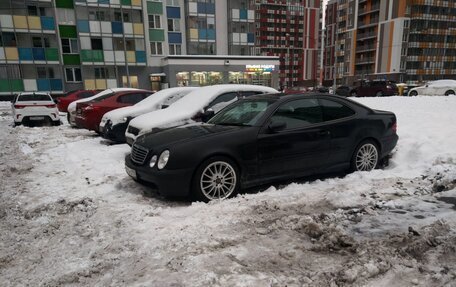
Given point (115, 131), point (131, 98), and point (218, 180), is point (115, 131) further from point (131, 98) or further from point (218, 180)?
point (218, 180)

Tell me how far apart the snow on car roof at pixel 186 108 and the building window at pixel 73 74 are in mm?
31358

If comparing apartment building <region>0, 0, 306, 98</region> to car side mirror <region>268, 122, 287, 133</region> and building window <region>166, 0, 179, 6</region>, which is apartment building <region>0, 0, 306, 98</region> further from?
car side mirror <region>268, 122, 287, 133</region>

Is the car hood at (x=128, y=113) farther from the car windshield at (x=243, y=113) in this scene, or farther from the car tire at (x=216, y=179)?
the car tire at (x=216, y=179)

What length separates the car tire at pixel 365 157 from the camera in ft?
18.8

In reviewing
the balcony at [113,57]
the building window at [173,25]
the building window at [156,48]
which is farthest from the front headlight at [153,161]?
the building window at [173,25]

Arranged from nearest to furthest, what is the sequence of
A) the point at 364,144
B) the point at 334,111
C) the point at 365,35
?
1. the point at 334,111
2. the point at 364,144
3. the point at 365,35

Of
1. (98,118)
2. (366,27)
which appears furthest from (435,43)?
(98,118)

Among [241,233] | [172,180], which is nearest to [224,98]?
[172,180]

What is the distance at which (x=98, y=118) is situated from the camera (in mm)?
10688

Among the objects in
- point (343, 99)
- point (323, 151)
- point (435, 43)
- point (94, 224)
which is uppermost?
point (435, 43)

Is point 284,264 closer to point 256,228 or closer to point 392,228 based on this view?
point 256,228

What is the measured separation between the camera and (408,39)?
208ft

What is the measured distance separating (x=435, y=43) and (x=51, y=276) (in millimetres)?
78014

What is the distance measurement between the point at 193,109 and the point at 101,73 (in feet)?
105
